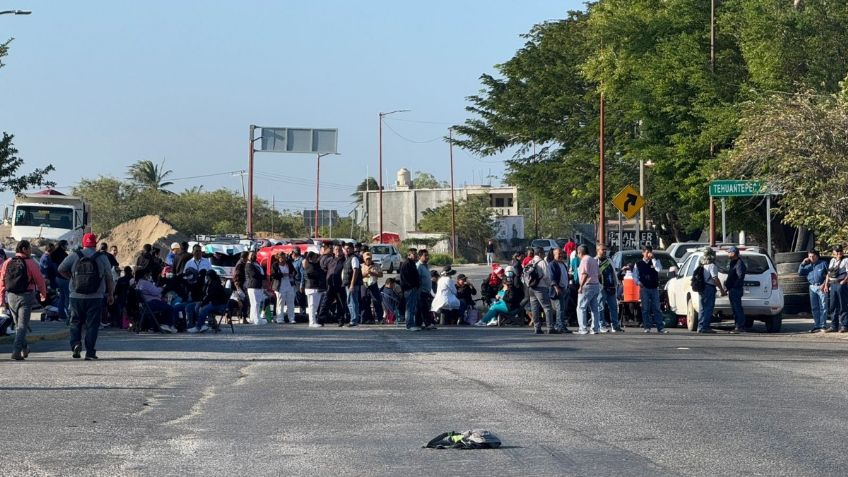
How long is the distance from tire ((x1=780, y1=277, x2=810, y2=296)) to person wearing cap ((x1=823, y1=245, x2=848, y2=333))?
14.8 feet

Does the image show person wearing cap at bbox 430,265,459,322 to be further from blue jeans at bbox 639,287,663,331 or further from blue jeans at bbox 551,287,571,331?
blue jeans at bbox 639,287,663,331

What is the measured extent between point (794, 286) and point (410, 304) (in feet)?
32.4

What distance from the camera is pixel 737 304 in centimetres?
2705

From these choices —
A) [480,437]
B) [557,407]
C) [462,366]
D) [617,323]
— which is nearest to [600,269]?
[617,323]

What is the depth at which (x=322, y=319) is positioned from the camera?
2894 cm

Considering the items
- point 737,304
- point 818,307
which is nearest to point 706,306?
point 737,304

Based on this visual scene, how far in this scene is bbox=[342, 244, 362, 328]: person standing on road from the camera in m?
27.7

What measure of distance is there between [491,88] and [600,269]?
35.0 m

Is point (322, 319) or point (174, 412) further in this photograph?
point (322, 319)

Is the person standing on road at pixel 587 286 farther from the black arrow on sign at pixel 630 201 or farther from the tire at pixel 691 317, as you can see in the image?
the black arrow on sign at pixel 630 201

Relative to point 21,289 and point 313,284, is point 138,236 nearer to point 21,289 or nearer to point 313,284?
point 313,284

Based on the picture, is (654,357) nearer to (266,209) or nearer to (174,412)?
(174,412)

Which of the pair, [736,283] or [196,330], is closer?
[196,330]

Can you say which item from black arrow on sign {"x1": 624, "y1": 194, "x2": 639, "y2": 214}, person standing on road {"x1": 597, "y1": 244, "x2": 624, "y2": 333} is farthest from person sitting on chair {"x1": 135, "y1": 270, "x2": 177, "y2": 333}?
black arrow on sign {"x1": 624, "y1": 194, "x2": 639, "y2": 214}
